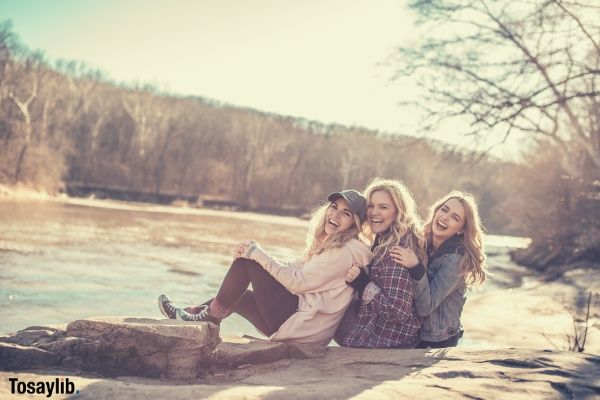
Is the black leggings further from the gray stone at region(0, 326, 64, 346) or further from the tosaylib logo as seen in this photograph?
the tosaylib logo

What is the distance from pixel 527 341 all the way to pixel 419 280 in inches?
174

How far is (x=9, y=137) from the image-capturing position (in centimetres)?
3225

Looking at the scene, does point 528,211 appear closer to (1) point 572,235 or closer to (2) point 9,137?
(1) point 572,235

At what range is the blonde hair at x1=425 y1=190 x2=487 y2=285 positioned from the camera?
412 centimetres

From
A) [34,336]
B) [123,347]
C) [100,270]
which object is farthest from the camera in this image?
[100,270]

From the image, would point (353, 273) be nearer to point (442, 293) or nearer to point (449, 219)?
point (442, 293)

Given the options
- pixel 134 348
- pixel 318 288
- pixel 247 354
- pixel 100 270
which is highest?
pixel 318 288

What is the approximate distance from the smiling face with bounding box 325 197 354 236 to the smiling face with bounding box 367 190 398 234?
17cm

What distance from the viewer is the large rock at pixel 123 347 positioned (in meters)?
3.56

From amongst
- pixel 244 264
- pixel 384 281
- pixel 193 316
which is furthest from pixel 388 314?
pixel 193 316

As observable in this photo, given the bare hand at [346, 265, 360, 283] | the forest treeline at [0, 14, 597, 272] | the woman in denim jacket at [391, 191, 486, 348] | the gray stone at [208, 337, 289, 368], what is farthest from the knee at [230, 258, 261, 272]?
the forest treeline at [0, 14, 597, 272]

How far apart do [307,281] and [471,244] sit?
49.0 inches

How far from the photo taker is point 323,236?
429 centimetres

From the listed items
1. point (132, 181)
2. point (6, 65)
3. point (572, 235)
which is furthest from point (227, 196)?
point (572, 235)
